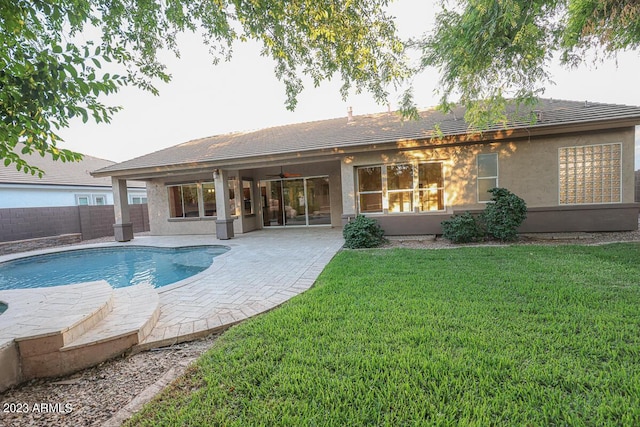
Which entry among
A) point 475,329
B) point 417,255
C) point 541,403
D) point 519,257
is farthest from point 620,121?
point 541,403

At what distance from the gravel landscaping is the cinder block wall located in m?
13.7

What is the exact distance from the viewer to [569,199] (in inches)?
355

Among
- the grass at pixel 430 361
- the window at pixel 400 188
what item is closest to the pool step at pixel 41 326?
the grass at pixel 430 361

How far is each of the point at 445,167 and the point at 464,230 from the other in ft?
8.19

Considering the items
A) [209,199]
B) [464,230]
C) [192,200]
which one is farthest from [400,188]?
[192,200]

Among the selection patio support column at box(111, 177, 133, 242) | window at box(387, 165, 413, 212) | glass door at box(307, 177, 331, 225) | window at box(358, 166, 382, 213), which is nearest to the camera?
window at box(387, 165, 413, 212)

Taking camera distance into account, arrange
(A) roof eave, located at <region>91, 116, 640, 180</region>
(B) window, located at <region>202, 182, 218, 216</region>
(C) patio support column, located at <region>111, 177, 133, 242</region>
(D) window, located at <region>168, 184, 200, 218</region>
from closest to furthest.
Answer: (A) roof eave, located at <region>91, 116, 640, 180</region>, (C) patio support column, located at <region>111, 177, 133, 242</region>, (B) window, located at <region>202, 182, 218, 216</region>, (D) window, located at <region>168, 184, 200, 218</region>

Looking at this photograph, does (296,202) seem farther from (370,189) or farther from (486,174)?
(486,174)

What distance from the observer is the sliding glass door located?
14395 mm

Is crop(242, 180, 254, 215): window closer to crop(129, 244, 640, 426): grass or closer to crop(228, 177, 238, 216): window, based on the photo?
crop(228, 177, 238, 216): window

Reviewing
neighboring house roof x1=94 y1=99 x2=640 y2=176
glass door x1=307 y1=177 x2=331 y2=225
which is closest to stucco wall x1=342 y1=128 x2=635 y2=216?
neighboring house roof x1=94 y1=99 x2=640 y2=176

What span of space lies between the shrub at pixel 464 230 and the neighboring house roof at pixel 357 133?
260 centimetres

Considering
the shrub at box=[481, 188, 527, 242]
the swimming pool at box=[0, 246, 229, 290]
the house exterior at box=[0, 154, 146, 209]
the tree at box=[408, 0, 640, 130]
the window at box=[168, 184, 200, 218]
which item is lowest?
the swimming pool at box=[0, 246, 229, 290]

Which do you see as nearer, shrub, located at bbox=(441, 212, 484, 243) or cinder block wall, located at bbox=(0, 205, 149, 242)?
shrub, located at bbox=(441, 212, 484, 243)
